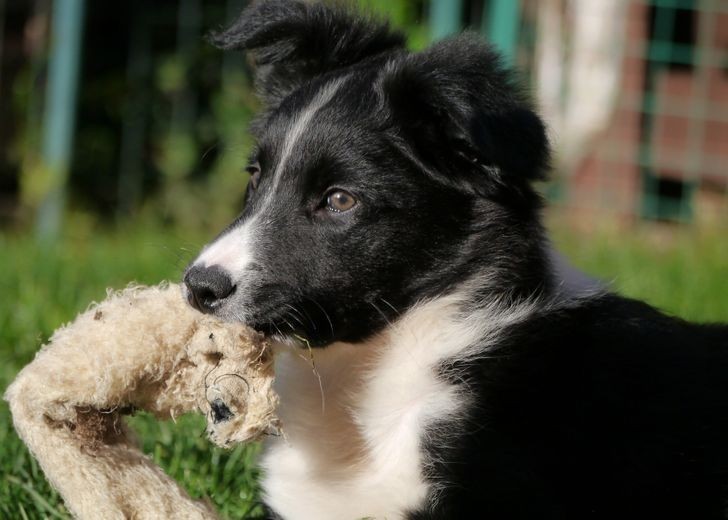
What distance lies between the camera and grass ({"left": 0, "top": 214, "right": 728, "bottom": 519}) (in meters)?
3.04

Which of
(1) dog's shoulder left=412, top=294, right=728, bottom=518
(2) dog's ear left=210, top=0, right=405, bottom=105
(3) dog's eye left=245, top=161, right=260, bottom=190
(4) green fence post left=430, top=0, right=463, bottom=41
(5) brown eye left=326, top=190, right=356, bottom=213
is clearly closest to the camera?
(1) dog's shoulder left=412, top=294, right=728, bottom=518

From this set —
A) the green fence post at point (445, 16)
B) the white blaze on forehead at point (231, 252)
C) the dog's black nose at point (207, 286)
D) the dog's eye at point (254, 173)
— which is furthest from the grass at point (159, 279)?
the green fence post at point (445, 16)

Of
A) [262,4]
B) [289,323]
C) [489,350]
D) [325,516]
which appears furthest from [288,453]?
[262,4]

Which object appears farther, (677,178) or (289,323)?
(677,178)

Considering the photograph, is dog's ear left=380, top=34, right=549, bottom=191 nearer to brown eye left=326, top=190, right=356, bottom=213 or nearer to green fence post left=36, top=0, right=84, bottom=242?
brown eye left=326, top=190, right=356, bottom=213

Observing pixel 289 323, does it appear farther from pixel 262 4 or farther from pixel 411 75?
pixel 262 4

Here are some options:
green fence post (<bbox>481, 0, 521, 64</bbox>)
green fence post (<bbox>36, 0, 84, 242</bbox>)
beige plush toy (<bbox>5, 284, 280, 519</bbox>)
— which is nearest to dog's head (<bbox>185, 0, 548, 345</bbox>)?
beige plush toy (<bbox>5, 284, 280, 519</bbox>)

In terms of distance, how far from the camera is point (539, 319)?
273 cm

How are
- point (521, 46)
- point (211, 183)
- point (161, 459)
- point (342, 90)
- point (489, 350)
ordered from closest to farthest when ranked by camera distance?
point (489, 350), point (342, 90), point (161, 459), point (521, 46), point (211, 183)

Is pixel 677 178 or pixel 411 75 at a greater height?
pixel 411 75

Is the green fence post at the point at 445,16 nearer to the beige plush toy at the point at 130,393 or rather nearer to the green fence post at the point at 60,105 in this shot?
the green fence post at the point at 60,105

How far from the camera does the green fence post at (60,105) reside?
25.8 ft

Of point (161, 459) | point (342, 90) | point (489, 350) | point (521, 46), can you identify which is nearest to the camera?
point (489, 350)

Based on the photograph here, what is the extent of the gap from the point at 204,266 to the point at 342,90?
725 millimetres
